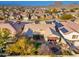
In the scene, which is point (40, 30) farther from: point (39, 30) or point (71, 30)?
point (71, 30)

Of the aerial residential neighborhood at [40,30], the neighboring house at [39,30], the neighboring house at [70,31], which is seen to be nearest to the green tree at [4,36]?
the aerial residential neighborhood at [40,30]

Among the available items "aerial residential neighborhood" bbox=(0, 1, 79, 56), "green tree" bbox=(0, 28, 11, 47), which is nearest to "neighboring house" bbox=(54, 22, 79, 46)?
"aerial residential neighborhood" bbox=(0, 1, 79, 56)

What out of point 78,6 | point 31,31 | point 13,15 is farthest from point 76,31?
point 13,15

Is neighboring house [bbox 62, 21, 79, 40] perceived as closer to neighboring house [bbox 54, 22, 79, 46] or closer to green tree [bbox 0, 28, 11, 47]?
neighboring house [bbox 54, 22, 79, 46]

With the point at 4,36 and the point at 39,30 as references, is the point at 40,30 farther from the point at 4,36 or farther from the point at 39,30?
the point at 4,36

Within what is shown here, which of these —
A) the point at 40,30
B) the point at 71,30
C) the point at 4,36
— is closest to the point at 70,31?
the point at 71,30

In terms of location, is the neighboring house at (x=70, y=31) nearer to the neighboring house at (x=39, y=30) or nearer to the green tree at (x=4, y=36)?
the neighboring house at (x=39, y=30)

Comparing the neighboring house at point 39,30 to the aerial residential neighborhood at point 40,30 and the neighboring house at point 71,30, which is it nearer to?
the aerial residential neighborhood at point 40,30

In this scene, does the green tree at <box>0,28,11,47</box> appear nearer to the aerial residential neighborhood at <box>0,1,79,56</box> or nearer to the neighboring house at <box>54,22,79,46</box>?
the aerial residential neighborhood at <box>0,1,79,56</box>

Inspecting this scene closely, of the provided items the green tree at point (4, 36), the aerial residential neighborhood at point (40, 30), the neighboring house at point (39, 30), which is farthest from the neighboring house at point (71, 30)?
the green tree at point (4, 36)

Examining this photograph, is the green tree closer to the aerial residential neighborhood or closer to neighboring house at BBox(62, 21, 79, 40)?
the aerial residential neighborhood
